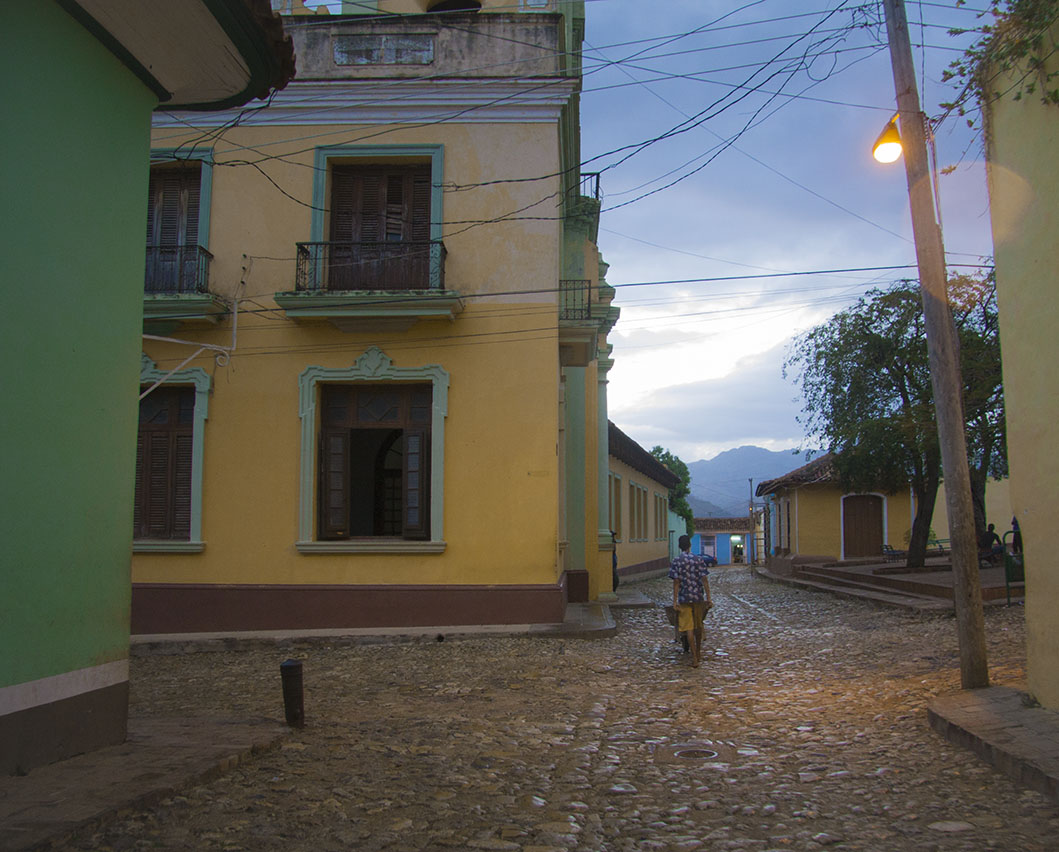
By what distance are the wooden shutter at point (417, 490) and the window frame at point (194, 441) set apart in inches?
111

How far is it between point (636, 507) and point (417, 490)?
16436 mm

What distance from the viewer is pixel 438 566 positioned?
11945mm

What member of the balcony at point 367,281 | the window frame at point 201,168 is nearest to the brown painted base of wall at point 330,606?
the balcony at point 367,281

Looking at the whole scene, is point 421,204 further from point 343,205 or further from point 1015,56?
point 1015,56

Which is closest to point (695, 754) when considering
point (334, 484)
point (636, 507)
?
point (334, 484)

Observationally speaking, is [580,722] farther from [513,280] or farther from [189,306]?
[189,306]

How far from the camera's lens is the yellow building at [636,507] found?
23.3 metres

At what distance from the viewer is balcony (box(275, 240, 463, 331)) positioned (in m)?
11.8

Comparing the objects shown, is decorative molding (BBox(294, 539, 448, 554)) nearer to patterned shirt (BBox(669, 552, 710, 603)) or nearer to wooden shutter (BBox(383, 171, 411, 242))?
patterned shirt (BBox(669, 552, 710, 603))

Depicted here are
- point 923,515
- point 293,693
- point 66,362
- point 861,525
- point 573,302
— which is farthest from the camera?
point 861,525

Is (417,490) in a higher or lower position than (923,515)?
higher

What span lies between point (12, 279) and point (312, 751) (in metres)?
3.57

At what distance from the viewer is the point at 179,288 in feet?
40.3

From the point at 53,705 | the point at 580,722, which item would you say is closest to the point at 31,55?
the point at 53,705
